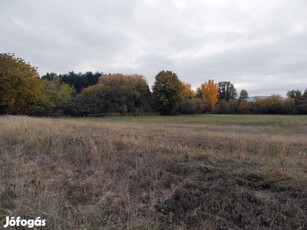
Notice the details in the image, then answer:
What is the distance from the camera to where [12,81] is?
38750 millimetres

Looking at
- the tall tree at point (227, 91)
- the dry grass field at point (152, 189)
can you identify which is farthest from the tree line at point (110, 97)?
the dry grass field at point (152, 189)

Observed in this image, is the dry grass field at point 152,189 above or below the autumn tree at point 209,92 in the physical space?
below

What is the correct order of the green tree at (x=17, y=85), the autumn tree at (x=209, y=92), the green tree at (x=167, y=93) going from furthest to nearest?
the autumn tree at (x=209, y=92) < the green tree at (x=167, y=93) < the green tree at (x=17, y=85)

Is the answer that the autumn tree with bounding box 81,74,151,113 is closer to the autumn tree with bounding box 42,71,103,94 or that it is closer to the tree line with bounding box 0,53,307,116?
the tree line with bounding box 0,53,307,116

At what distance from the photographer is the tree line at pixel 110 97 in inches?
1551

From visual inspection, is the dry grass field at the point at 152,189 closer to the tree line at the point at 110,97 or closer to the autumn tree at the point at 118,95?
the tree line at the point at 110,97

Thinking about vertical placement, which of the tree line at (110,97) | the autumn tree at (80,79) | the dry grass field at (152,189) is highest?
the autumn tree at (80,79)

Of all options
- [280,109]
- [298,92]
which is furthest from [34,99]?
[298,92]

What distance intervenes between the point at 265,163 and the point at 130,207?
347 centimetres

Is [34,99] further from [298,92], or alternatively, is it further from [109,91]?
[298,92]

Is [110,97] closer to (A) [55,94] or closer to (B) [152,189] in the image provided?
(A) [55,94]

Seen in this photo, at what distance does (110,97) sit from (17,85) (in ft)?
98.7

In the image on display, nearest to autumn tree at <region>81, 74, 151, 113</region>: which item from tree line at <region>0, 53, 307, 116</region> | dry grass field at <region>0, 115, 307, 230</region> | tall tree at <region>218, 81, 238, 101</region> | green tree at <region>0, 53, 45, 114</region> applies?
tree line at <region>0, 53, 307, 116</region>

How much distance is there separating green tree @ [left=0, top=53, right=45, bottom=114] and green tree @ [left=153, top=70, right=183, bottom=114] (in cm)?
3481
